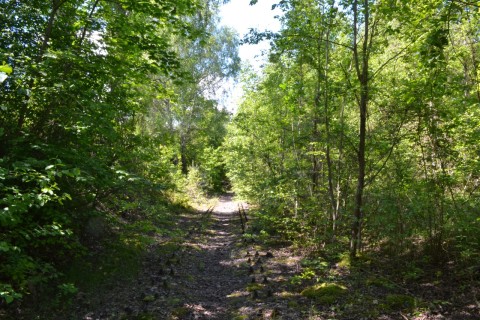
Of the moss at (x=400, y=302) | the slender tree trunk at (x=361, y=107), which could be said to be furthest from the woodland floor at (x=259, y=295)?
the slender tree trunk at (x=361, y=107)

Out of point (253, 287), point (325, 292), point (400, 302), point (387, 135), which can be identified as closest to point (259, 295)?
point (253, 287)

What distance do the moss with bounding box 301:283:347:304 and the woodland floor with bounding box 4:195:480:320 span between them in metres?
0.08

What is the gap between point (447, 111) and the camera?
692cm

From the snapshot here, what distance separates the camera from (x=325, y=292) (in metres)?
6.61

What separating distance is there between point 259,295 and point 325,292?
132cm

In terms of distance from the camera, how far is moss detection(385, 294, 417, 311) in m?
5.78

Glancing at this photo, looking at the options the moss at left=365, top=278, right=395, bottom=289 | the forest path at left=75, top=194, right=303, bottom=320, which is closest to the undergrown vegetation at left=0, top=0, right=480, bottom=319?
the moss at left=365, top=278, right=395, bottom=289

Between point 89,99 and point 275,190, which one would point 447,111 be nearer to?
point 275,190

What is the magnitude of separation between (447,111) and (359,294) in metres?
4.17

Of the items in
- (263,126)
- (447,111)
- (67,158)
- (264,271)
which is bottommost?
(264,271)

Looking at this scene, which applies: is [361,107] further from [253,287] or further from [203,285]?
[203,285]

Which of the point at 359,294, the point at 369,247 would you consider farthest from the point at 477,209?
the point at 369,247

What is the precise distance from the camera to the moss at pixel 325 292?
20.7ft

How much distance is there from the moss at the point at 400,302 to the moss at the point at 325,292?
0.88 metres
